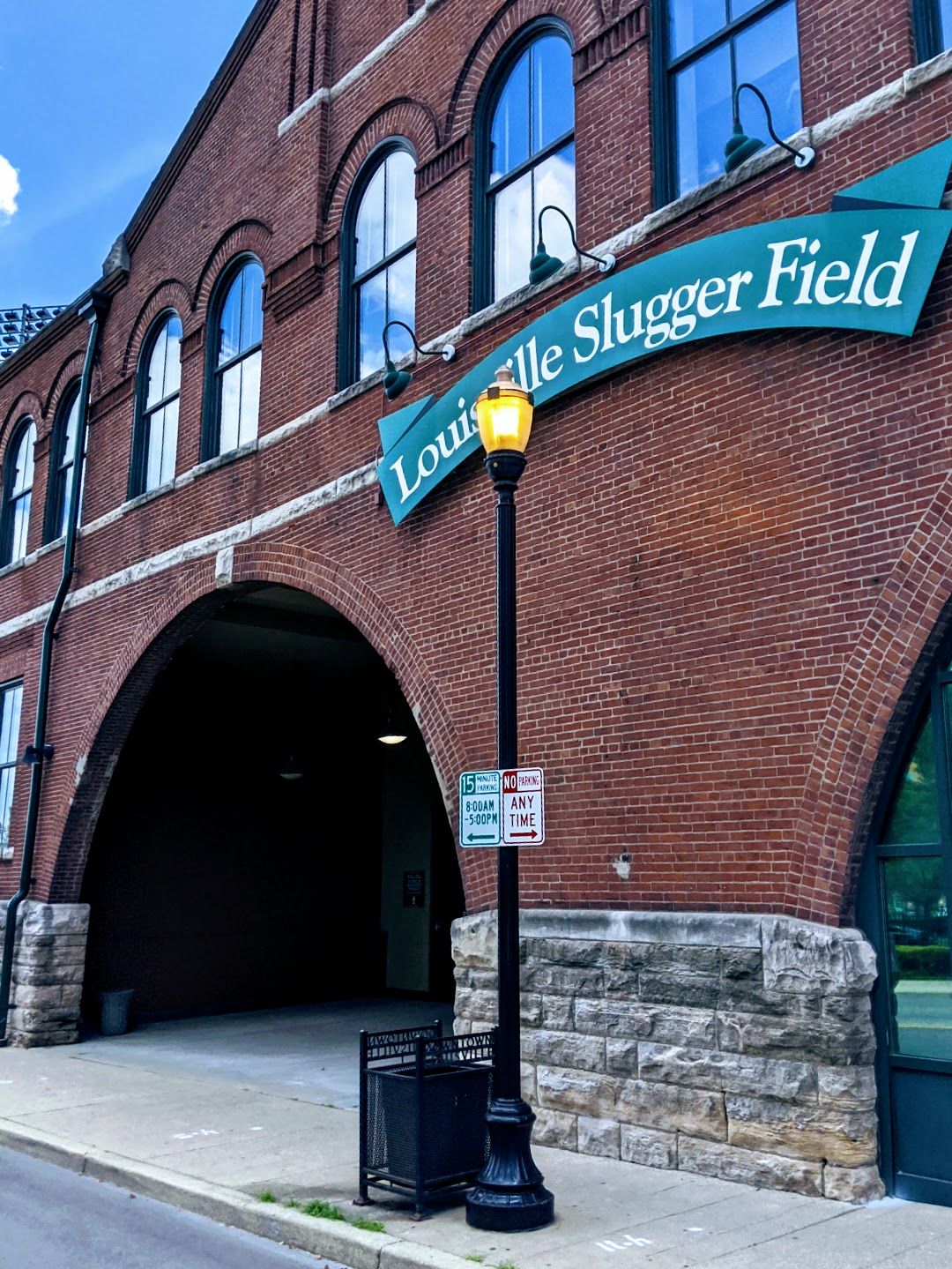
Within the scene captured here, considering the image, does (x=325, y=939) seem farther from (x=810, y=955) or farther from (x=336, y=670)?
(x=810, y=955)

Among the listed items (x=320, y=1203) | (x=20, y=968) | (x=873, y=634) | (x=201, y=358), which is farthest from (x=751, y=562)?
(x=20, y=968)

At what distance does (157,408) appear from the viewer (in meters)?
16.2

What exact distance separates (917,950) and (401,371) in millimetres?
7003

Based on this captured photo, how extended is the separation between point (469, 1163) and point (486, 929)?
2475mm

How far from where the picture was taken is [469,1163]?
7047 mm

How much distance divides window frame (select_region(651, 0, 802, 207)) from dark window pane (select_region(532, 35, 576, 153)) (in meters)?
1.01

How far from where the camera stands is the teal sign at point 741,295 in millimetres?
7227

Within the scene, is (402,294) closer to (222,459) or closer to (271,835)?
(222,459)

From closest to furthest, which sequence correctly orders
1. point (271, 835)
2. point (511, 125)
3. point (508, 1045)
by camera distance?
point (508, 1045) < point (511, 125) < point (271, 835)

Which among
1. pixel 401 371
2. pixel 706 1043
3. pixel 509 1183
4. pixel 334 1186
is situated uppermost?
pixel 401 371

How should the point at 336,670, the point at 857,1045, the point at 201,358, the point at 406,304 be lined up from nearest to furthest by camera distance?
1. the point at 857,1045
2. the point at 406,304
3. the point at 201,358
4. the point at 336,670

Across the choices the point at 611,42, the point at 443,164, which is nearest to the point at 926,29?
the point at 611,42

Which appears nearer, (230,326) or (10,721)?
(230,326)

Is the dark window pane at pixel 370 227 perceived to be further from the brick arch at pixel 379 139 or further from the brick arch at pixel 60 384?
the brick arch at pixel 60 384
